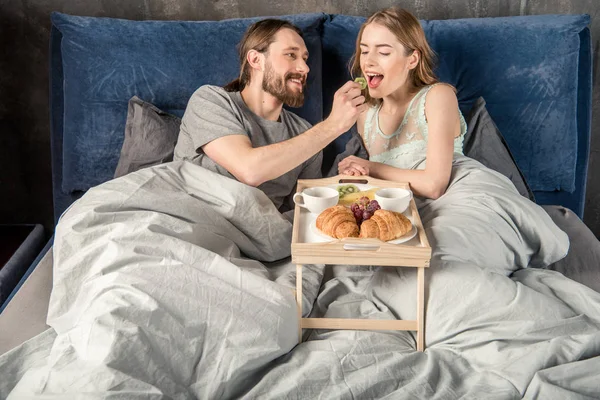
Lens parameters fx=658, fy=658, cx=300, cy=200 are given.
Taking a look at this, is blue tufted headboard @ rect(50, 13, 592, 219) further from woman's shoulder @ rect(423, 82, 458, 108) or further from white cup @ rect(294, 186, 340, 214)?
white cup @ rect(294, 186, 340, 214)

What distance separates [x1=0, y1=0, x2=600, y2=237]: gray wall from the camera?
2.52 m

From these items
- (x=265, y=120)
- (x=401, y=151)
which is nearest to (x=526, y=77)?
(x=401, y=151)

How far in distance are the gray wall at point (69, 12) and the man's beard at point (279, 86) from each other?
552mm

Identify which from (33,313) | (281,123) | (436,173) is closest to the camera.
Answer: (33,313)

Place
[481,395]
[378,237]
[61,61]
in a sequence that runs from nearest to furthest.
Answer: [481,395] → [378,237] → [61,61]

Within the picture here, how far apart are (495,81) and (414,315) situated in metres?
1.03

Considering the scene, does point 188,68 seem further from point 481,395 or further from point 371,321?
point 481,395

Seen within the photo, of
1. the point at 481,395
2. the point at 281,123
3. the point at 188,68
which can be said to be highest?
the point at 188,68

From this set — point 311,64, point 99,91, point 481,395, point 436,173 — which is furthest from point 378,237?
point 99,91

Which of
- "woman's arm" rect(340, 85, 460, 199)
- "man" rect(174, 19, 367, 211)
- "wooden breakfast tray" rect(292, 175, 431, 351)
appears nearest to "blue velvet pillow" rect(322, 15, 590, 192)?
"woman's arm" rect(340, 85, 460, 199)

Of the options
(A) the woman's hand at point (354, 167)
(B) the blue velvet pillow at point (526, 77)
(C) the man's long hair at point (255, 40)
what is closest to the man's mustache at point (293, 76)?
(C) the man's long hair at point (255, 40)

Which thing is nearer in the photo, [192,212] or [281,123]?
[192,212]

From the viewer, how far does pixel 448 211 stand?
1.75 metres

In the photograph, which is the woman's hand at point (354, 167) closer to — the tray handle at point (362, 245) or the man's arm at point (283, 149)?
the man's arm at point (283, 149)
